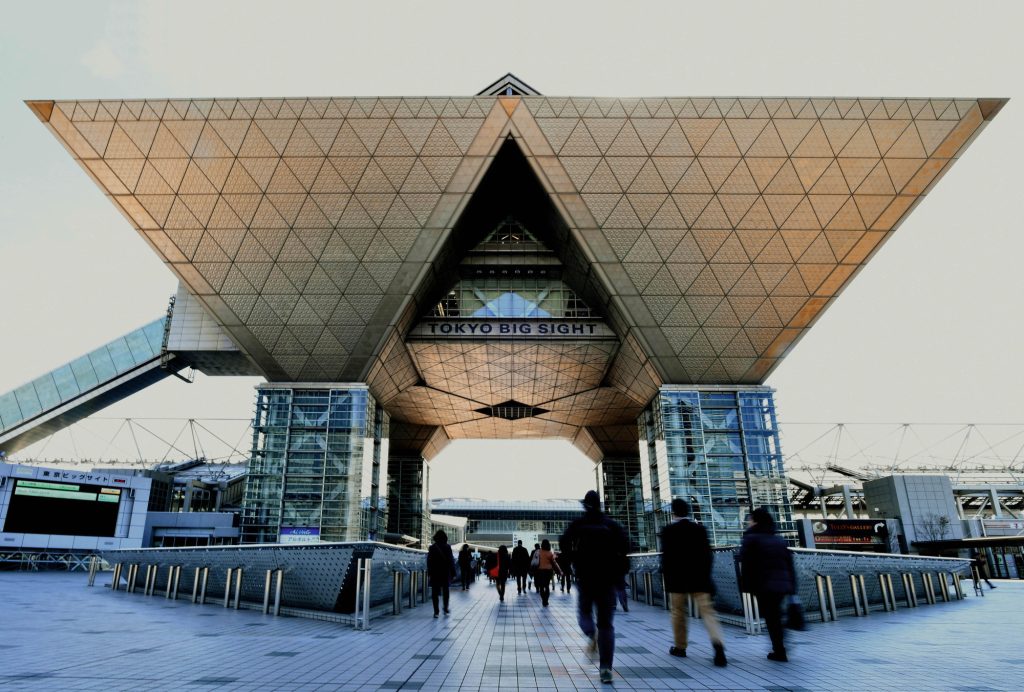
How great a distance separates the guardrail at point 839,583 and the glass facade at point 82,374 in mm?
32321

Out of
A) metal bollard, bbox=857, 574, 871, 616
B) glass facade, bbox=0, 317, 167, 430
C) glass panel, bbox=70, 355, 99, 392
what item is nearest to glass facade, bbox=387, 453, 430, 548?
glass facade, bbox=0, 317, 167, 430

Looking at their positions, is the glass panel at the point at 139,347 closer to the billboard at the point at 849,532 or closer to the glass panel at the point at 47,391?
the glass panel at the point at 47,391

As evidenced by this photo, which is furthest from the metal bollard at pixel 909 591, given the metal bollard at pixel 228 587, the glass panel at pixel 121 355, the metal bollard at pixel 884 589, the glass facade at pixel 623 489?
the glass panel at pixel 121 355

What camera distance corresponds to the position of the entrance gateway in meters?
25.4

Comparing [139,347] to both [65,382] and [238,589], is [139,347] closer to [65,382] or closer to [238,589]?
[65,382]

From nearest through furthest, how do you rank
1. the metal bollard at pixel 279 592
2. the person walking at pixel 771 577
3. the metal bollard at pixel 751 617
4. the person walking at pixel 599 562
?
the person walking at pixel 599 562
the person walking at pixel 771 577
the metal bollard at pixel 751 617
the metal bollard at pixel 279 592

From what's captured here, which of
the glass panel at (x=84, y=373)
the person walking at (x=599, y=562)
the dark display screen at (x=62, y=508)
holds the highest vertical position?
the glass panel at (x=84, y=373)

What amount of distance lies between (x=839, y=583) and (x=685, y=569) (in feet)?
26.0

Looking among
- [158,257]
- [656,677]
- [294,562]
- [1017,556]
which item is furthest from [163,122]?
[1017,556]

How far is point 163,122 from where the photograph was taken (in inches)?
986

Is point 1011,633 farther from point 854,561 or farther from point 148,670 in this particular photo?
point 148,670

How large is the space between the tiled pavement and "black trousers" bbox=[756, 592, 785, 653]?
28 centimetres

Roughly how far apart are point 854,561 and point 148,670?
14.1 metres

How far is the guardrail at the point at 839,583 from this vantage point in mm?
12352
